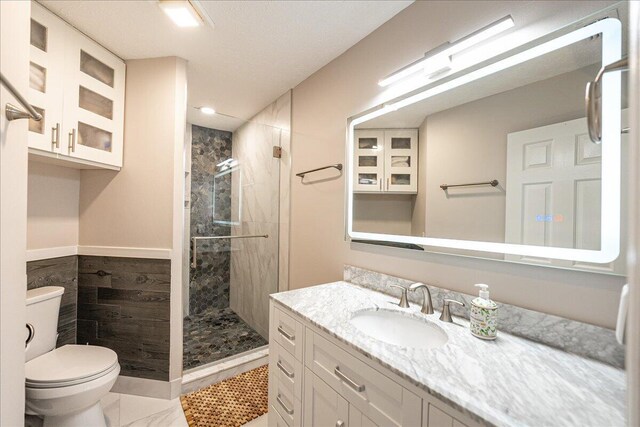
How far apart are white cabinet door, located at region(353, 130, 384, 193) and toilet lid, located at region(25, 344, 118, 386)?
70.2 inches

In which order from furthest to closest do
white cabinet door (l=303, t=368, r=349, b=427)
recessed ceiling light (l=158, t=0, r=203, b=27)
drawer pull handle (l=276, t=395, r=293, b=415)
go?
recessed ceiling light (l=158, t=0, r=203, b=27) < drawer pull handle (l=276, t=395, r=293, b=415) < white cabinet door (l=303, t=368, r=349, b=427)

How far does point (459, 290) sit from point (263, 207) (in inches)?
75.6

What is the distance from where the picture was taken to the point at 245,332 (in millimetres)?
2553

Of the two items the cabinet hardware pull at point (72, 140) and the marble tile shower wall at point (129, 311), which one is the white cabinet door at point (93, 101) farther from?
the marble tile shower wall at point (129, 311)

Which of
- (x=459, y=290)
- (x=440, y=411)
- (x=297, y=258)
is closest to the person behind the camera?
(x=440, y=411)

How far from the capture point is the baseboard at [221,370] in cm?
186

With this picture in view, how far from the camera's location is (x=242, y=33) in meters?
1.60

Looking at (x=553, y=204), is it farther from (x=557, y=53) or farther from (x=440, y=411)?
(x=440, y=411)

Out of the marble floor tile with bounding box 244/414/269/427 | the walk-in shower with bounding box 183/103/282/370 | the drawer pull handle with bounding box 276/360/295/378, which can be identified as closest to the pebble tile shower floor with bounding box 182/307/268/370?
the walk-in shower with bounding box 183/103/282/370

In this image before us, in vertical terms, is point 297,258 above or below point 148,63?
below

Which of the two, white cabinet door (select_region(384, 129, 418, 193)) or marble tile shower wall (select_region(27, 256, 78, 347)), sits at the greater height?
white cabinet door (select_region(384, 129, 418, 193))

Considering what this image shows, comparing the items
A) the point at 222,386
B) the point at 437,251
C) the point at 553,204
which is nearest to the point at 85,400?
the point at 222,386

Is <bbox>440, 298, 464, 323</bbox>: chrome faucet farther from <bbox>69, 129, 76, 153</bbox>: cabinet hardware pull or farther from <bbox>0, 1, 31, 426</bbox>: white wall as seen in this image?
<bbox>69, 129, 76, 153</bbox>: cabinet hardware pull

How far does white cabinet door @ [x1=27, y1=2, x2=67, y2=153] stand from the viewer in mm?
1336
